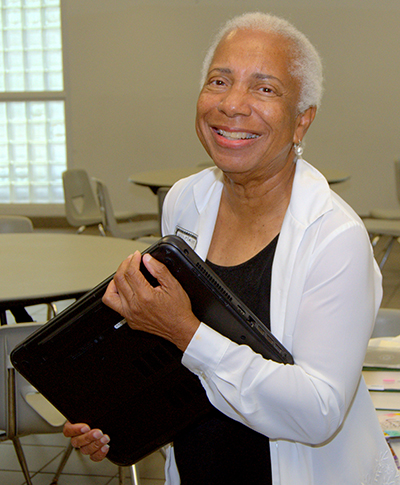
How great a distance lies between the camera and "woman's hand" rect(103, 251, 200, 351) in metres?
1.01

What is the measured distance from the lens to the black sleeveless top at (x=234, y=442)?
121cm

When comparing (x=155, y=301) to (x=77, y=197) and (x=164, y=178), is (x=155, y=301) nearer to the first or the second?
(x=164, y=178)

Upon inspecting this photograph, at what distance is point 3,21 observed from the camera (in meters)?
8.00

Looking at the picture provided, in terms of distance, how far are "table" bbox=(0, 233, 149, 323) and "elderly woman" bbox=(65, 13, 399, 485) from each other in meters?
0.85

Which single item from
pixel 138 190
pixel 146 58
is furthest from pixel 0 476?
pixel 146 58

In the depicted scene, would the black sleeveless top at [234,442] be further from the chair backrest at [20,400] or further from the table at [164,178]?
the table at [164,178]

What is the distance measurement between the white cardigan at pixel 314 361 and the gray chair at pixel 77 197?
441 centimetres

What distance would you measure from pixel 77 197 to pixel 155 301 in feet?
16.6

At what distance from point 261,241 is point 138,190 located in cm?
692

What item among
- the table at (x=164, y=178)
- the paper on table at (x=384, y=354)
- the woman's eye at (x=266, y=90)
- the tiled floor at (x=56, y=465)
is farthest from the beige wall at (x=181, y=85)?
the woman's eye at (x=266, y=90)

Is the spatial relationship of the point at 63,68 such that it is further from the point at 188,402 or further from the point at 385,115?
the point at 188,402

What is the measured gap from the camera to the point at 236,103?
3.83 feet

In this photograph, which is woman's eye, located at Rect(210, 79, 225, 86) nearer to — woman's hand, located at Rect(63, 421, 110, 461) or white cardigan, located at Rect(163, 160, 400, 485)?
white cardigan, located at Rect(163, 160, 400, 485)

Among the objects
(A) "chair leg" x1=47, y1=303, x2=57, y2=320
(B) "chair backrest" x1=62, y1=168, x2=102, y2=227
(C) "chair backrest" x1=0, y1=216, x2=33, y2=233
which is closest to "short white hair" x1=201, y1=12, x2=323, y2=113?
(A) "chair leg" x1=47, y1=303, x2=57, y2=320
